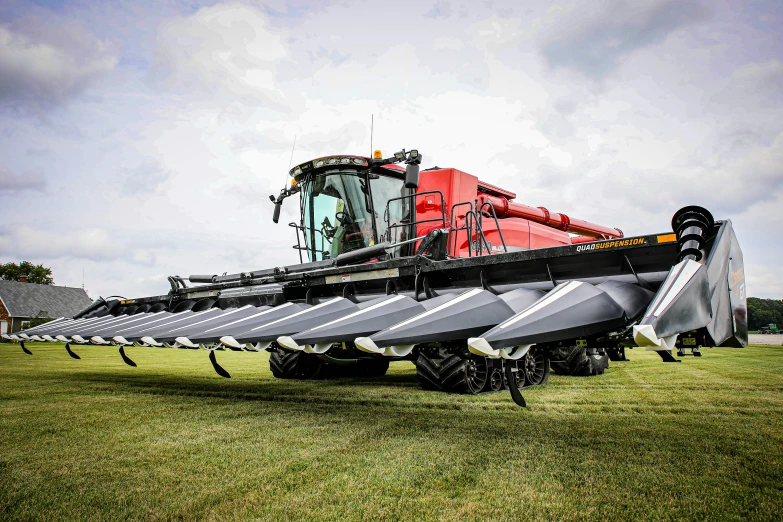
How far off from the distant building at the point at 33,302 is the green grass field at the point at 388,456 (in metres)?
37.5

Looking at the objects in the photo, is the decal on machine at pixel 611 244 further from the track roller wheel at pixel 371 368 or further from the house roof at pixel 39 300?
the house roof at pixel 39 300

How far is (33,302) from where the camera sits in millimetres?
38656

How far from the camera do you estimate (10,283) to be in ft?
128

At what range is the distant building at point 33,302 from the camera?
36531mm

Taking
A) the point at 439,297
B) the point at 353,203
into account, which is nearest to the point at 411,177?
the point at 353,203

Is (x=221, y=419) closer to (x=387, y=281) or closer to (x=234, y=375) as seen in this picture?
(x=387, y=281)

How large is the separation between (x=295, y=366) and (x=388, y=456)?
16.0ft

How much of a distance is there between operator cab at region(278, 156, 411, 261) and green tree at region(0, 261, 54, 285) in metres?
52.2

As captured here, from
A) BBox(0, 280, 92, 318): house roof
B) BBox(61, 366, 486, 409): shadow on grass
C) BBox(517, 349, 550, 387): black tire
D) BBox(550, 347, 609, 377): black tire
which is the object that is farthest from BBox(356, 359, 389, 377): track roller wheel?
BBox(0, 280, 92, 318): house roof

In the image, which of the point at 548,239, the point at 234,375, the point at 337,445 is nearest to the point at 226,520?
the point at 337,445

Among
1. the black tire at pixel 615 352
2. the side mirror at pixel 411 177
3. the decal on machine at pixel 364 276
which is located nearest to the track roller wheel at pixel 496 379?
the black tire at pixel 615 352

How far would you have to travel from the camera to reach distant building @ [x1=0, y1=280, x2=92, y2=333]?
3653 centimetres

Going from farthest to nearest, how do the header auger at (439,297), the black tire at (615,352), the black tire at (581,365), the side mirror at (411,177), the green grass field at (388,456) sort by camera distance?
the black tire at (581,365) < the side mirror at (411,177) < the black tire at (615,352) < the header auger at (439,297) < the green grass field at (388,456)

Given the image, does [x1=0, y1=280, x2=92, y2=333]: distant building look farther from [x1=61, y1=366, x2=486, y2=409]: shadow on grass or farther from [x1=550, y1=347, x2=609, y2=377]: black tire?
[x1=550, y1=347, x2=609, y2=377]: black tire
